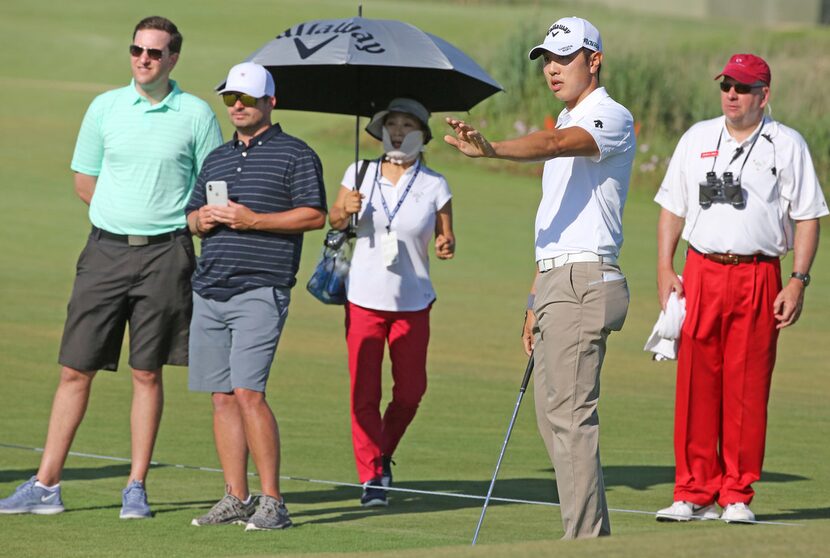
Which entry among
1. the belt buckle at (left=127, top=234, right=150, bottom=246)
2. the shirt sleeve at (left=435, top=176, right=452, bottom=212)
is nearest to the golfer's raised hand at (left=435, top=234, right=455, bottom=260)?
the shirt sleeve at (left=435, top=176, right=452, bottom=212)

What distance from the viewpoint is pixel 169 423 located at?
10812mm

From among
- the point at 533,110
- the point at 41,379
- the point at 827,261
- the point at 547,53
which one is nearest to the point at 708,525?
the point at 547,53

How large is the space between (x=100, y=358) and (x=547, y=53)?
115 inches

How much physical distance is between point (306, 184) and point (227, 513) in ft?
5.15

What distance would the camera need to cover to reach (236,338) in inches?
308

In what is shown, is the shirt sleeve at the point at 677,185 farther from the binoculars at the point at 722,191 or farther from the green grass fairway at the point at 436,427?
the green grass fairway at the point at 436,427

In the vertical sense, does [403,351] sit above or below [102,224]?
below

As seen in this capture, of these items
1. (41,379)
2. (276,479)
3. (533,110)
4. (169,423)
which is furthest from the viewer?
(533,110)

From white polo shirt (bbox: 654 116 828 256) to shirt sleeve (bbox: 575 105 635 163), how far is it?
184 cm

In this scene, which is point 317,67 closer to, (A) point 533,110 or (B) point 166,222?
(B) point 166,222

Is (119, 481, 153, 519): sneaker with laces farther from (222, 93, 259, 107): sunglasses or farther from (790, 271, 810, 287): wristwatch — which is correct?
(790, 271, 810, 287): wristwatch

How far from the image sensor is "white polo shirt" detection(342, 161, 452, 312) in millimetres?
8969

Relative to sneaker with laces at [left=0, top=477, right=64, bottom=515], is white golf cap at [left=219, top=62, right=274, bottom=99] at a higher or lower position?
higher

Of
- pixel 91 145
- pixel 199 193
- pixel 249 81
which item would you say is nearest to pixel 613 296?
pixel 249 81
